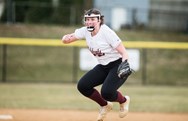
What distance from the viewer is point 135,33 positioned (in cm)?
2816

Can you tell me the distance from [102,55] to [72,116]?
2503mm

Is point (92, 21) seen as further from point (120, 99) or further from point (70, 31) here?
point (70, 31)

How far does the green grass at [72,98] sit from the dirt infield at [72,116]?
3.20 ft

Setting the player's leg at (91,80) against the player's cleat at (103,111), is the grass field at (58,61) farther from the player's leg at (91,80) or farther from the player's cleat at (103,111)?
the player's leg at (91,80)

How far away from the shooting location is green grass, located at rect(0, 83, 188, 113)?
44.2 feet

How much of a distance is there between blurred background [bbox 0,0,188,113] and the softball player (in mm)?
3965

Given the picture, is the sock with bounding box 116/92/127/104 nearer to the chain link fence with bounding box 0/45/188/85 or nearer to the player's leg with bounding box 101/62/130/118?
the player's leg with bounding box 101/62/130/118

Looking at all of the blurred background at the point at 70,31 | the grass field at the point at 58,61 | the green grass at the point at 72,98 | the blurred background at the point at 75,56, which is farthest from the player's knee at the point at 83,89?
the grass field at the point at 58,61

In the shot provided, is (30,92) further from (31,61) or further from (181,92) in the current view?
(31,61)

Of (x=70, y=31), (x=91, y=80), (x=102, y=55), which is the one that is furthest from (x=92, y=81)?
(x=70, y=31)

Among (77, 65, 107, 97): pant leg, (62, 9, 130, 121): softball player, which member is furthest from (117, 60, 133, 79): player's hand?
(77, 65, 107, 97): pant leg

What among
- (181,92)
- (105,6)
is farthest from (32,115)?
(105,6)

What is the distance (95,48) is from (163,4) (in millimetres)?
26777

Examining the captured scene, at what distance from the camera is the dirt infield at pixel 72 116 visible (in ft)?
35.1
